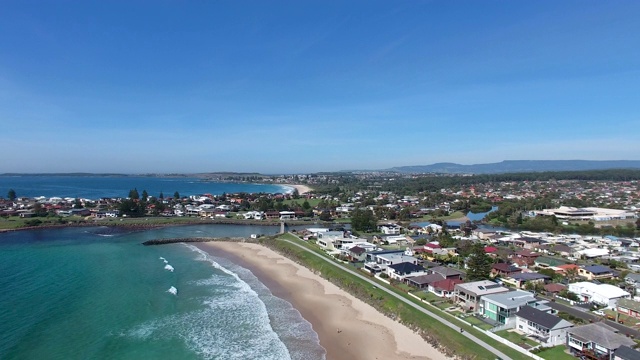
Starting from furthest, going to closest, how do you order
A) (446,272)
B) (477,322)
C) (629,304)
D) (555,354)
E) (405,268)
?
(405,268)
(446,272)
(629,304)
(477,322)
(555,354)

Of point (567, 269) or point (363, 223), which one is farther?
point (363, 223)

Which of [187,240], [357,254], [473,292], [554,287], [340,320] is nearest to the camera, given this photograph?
[473,292]

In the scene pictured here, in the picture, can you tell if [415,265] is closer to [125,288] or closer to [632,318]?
[632,318]

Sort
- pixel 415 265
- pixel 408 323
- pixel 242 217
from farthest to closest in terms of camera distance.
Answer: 1. pixel 242 217
2. pixel 415 265
3. pixel 408 323

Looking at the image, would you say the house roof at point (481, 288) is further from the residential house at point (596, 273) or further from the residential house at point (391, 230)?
the residential house at point (391, 230)

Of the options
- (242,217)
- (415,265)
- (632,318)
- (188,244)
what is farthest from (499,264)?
(242,217)

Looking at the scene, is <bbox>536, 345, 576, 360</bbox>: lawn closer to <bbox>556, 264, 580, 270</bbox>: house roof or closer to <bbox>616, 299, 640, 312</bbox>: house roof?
<bbox>616, 299, 640, 312</bbox>: house roof

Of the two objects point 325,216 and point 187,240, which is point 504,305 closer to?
point 187,240

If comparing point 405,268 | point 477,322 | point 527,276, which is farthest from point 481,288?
point 527,276
